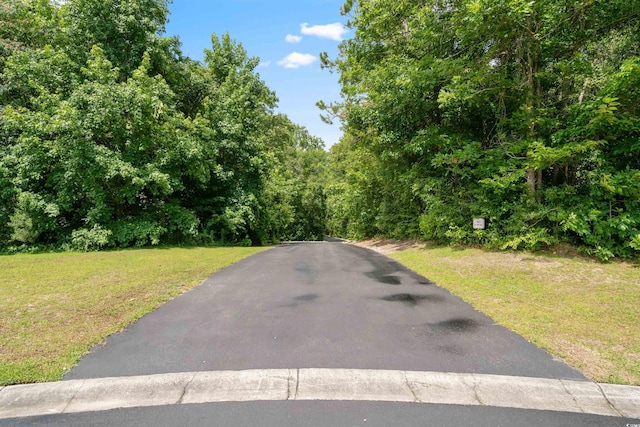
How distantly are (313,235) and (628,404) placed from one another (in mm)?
47965

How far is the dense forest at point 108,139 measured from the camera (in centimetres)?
1320

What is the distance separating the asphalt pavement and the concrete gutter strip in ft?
0.03

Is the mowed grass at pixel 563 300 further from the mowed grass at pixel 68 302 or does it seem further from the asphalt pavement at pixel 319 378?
the mowed grass at pixel 68 302

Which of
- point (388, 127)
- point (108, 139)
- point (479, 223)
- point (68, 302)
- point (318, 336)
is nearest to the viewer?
point (318, 336)

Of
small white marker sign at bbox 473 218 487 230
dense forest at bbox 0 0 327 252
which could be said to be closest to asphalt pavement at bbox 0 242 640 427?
small white marker sign at bbox 473 218 487 230

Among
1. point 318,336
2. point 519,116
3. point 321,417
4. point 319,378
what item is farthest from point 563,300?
point 519,116

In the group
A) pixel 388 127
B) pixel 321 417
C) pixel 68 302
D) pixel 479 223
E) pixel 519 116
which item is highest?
pixel 388 127

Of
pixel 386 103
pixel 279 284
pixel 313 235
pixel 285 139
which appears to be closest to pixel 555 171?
pixel 386 103

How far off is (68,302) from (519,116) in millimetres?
12119

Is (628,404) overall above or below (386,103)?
below

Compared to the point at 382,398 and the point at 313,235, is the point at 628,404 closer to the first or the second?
the point at 382,398

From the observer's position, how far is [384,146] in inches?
594

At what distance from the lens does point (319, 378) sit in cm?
325

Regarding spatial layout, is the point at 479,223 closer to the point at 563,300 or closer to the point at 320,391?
the point at 563,300
